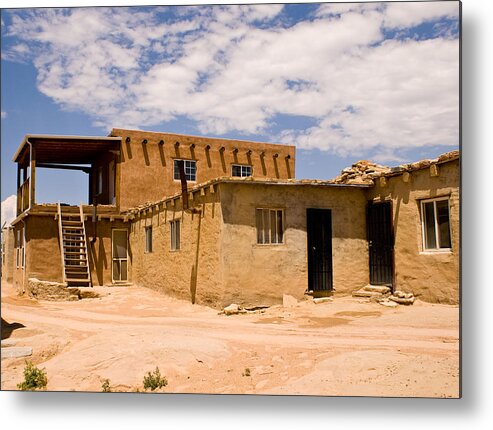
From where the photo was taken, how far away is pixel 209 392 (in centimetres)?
730

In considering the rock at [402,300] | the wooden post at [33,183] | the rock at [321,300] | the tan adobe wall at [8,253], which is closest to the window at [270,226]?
the rock at [321,300]

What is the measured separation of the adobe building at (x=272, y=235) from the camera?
11.3 meters

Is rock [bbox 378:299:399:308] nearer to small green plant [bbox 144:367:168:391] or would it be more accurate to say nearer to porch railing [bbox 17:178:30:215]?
small green plant [bbox 144:367:168:391]

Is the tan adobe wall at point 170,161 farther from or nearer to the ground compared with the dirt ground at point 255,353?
farther from the ground

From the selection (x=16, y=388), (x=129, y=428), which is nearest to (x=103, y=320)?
(x=16, y=388)

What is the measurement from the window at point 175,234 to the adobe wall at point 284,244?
3071mm

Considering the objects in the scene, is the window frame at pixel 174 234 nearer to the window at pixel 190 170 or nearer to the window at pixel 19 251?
the window at pixel 190 170

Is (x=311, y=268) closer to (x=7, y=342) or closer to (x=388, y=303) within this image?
(x=388, y=303)

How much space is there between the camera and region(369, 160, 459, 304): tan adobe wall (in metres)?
10.5

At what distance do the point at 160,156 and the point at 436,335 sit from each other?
1385 centimetres

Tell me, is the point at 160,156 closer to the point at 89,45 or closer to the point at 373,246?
the point at 373,246

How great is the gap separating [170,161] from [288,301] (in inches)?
375

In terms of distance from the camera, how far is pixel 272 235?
12.9 metres

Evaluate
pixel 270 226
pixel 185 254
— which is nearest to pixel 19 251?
pixel 185 254
